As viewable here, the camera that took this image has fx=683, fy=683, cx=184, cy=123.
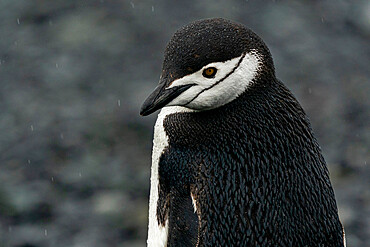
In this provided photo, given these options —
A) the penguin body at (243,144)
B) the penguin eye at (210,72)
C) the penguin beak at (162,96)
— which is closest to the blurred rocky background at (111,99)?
the penguin body at (243,144)

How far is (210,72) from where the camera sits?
2695 millimetres

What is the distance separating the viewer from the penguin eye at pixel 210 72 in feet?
8.83

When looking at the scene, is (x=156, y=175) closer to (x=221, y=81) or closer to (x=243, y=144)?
(x=243, y=144)

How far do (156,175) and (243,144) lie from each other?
0.61m

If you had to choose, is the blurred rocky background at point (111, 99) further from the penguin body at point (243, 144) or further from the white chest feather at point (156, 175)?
the penguin body at point (243, 144)

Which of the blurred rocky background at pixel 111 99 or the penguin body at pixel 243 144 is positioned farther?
the blurred rocky background at pixel 111 99

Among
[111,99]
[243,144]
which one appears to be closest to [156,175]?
[243,144]

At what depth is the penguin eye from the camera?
269 cm

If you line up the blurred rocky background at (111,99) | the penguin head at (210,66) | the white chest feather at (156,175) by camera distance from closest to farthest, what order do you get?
the penguin head at (210,66), the white chest feather at (156,175), the blurred rocky background at (111,99)

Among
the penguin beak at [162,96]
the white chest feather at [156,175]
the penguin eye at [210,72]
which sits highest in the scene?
the penguin eye at [210,72]

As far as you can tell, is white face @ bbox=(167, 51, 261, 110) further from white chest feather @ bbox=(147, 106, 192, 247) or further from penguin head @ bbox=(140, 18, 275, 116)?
white chest feather @ bbox=(147, 106, 192, 247)

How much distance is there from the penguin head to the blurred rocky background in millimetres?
2667

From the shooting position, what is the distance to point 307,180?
2.80m

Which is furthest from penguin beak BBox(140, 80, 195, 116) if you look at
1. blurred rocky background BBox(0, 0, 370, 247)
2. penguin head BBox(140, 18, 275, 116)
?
blurred rocky background BBox(0, 0, 370, 247)
